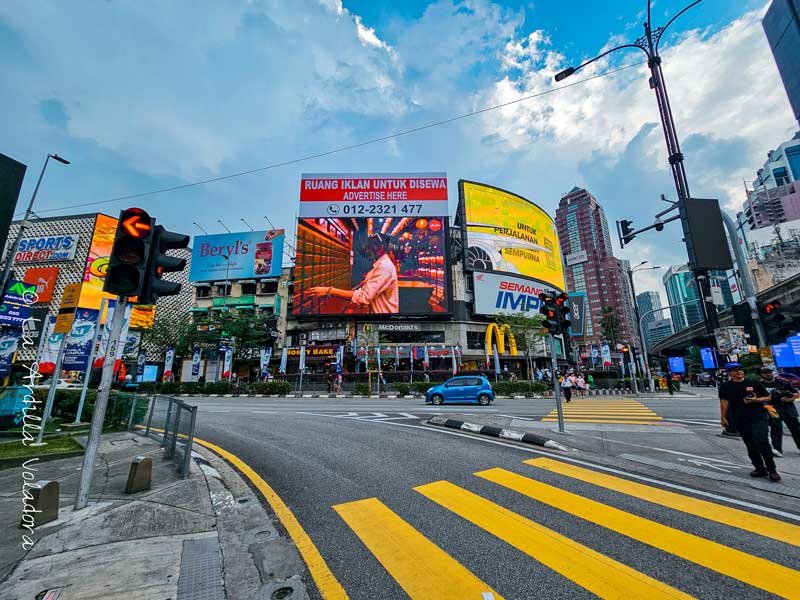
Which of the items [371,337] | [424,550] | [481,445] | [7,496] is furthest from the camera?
[371,337]

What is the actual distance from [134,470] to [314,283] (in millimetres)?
44384

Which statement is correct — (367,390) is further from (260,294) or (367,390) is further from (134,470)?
(260,294)

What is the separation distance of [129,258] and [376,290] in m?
43.3

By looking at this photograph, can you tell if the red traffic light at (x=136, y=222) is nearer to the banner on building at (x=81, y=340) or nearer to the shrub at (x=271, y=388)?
the banner on building at (x=81, y=340)

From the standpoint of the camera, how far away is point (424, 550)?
3217 millimetres

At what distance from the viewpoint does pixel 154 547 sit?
3.23m

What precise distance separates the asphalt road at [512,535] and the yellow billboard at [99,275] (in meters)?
56.2

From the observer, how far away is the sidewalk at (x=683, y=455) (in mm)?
4875

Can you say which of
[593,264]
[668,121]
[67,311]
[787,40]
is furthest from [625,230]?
[593,264]

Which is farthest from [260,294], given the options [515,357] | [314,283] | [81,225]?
[515,357]

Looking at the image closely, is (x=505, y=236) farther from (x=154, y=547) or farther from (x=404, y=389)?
(x=154, y=547)

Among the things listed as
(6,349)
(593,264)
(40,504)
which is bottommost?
(40,504)

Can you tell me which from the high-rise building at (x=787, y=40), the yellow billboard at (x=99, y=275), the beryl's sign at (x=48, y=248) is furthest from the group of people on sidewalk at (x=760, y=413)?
the high-rise building at (x=787, y=40)

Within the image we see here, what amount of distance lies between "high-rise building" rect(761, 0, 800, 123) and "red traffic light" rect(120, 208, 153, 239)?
10362 cm
